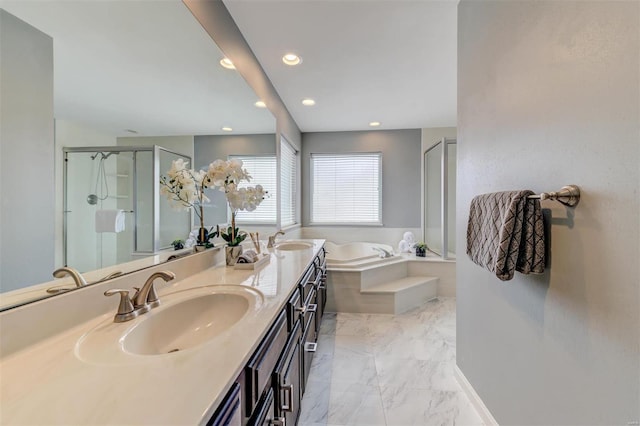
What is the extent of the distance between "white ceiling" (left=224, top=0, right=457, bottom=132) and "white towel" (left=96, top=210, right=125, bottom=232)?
1454mm

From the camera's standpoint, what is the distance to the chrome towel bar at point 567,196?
32.9 inches

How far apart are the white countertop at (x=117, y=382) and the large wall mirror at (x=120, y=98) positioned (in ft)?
0.59

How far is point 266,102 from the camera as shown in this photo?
7.58 ft

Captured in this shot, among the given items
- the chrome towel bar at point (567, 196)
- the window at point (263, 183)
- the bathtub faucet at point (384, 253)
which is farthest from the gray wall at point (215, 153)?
the bathtub faucet at point (384, 253)

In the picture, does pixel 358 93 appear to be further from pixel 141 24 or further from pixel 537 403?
pixel 537 403

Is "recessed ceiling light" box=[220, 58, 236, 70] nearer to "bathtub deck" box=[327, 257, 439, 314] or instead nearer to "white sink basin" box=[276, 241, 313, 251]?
"white sink basin" box=[276, 241, 313, 251]

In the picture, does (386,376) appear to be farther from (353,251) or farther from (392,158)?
(392,158)

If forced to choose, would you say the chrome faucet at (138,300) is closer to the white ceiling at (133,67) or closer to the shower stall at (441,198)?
the white ceiling at (133,67)

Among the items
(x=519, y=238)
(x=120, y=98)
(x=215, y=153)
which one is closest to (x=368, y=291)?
(x=519, y=238)

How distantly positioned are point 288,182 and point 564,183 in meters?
2.84

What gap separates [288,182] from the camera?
338cm

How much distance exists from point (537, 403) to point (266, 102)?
104 inches

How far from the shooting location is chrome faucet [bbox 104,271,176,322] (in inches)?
31.5

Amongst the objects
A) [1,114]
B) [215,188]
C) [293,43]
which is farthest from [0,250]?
[293,43]
